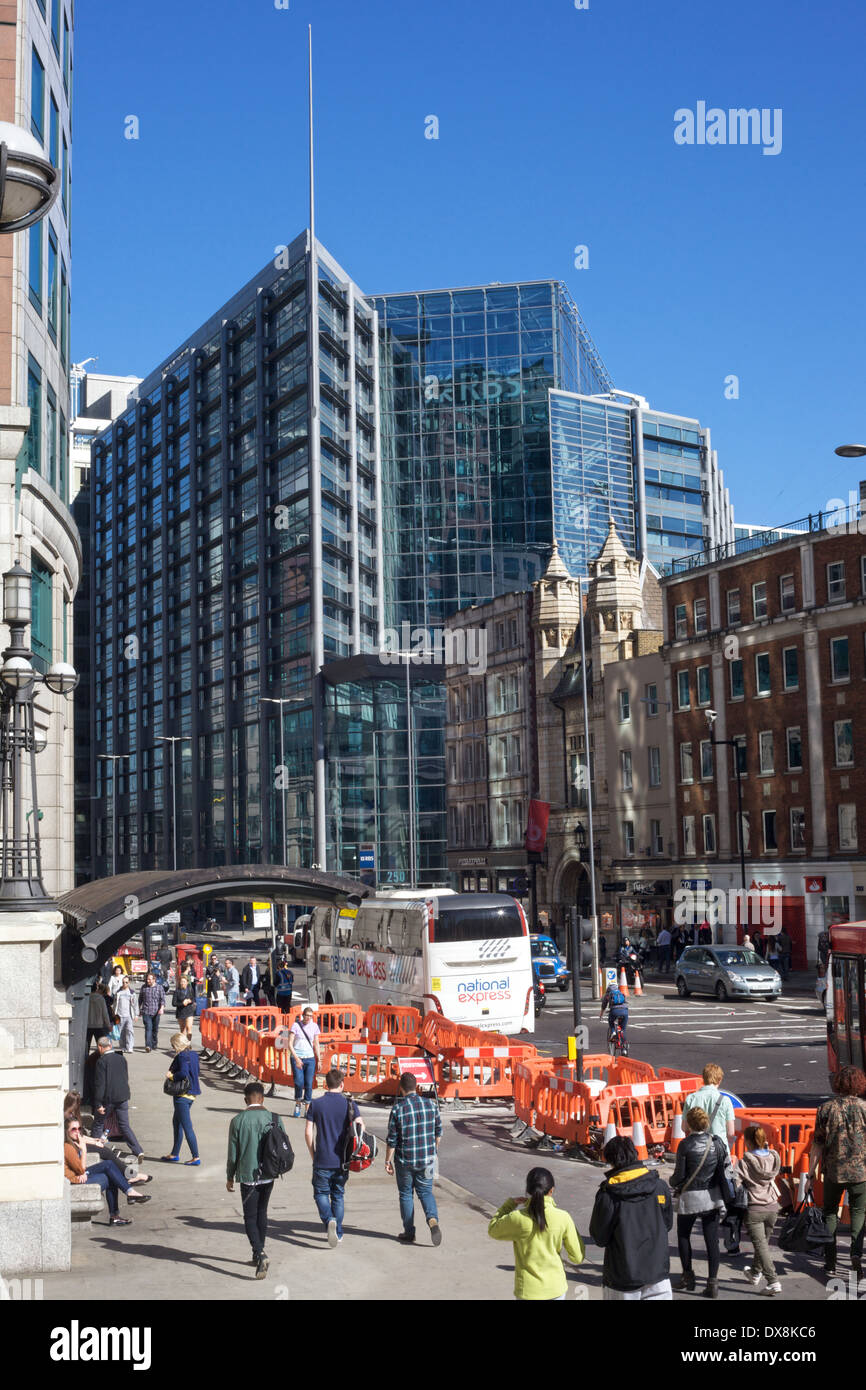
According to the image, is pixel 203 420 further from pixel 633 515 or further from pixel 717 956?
pixel 717 956

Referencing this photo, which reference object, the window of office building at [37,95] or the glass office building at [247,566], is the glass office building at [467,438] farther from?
the window of office building at [37,95]

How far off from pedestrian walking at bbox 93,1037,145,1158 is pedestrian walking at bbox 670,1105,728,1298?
740 cm

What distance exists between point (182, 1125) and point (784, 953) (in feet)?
119

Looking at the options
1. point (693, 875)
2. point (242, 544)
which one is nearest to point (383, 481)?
point (242, 544)

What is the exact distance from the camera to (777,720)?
54344 mm

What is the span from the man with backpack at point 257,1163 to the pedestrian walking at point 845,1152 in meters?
4.34

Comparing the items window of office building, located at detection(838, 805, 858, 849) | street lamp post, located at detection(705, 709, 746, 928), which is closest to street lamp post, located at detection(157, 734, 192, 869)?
street lamp post, located at detection(705, 709, 746, 928)

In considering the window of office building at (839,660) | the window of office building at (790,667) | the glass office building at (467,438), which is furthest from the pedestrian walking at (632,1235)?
the glass office building at (467,438)

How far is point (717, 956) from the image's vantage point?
4266cm

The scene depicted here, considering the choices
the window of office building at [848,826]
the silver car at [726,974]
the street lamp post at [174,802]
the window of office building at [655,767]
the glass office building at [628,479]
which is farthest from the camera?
the street lamp post at [174,802]

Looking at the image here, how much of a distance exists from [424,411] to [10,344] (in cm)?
7398

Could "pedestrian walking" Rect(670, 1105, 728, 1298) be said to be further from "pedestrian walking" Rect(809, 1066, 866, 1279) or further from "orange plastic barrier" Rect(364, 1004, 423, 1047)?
"orange plastic barrier" Rect(364, 1004, 423, 1047)

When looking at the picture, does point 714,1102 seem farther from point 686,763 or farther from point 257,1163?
point 686,763

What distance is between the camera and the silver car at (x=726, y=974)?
135ft
